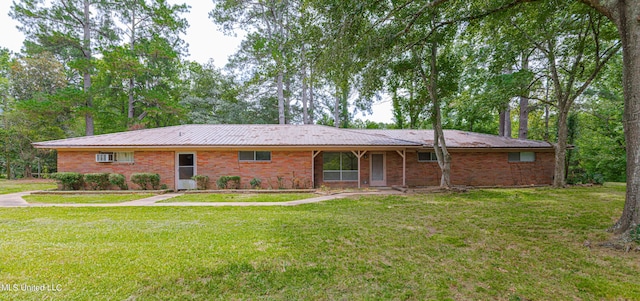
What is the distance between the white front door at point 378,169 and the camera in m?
13.5

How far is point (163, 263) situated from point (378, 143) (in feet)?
33.3

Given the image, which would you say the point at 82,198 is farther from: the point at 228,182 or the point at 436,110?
the point at 436,110

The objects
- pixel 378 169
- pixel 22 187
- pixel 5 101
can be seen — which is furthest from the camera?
pixel 5 101

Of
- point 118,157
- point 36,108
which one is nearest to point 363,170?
point 118,157

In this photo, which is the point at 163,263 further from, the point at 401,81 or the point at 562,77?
the point at 562,77

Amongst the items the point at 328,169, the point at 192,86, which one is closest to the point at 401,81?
the point at 328,169

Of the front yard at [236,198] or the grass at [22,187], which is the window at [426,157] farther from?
the grass at [22,187]

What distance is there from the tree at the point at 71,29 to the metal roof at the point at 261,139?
9.36 meters

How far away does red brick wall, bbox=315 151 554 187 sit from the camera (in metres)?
13.4

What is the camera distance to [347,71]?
766 cm

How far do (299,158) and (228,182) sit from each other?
3.48m

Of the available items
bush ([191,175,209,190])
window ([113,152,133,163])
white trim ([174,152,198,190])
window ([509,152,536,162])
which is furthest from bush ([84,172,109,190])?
window ([509,152,536,162])

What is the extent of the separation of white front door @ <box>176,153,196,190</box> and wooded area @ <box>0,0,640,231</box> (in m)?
5.70

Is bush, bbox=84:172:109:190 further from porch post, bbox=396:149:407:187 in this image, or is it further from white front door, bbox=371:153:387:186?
porch post, bbox=396:149:407:187
